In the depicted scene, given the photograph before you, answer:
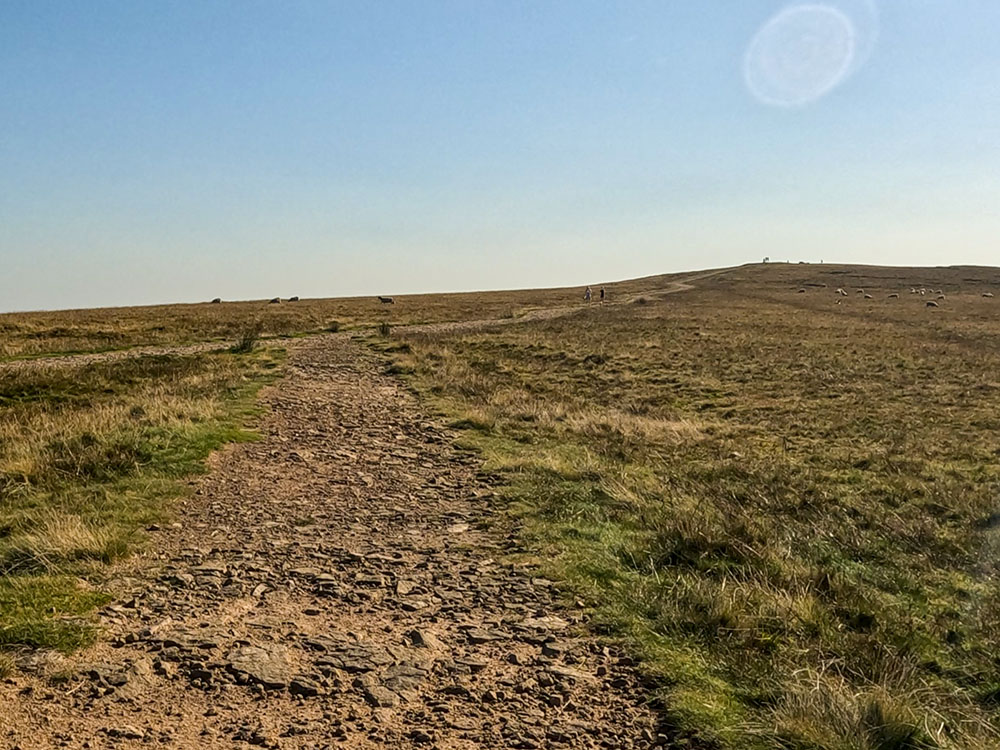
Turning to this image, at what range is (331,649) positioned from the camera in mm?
5188

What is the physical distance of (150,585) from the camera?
6.14 meters

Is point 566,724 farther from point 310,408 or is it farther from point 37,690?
point 310,408

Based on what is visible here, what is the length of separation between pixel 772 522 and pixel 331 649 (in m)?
6.70

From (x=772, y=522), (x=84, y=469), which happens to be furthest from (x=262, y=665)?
(x=772, y=522)

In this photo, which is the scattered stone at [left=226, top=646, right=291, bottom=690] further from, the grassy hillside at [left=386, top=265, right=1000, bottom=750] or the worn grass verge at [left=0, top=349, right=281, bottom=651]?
the grassy hillside at [left=386, top=265, right=1000, bottom=750]

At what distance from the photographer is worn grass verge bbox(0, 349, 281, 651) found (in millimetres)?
5668

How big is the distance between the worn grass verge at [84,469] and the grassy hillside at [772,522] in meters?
4.06

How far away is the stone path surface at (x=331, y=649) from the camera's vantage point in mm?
4203

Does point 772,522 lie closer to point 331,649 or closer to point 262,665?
point 331,649

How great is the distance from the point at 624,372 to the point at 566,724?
75.4ft

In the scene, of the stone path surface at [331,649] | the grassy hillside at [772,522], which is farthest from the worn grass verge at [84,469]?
the grassy hillside at [772,522]

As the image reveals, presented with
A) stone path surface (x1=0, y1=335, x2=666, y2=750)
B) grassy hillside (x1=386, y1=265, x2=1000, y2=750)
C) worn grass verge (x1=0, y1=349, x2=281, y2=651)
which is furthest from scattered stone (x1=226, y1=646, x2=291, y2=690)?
grassy hillside (x1=386, y1=265, x2=1000, y2=750)

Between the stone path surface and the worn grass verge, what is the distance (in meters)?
0.38

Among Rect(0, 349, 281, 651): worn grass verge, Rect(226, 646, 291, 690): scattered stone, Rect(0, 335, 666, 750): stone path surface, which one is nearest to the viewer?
Rect(0, 335, 666, 750): stone path surface
